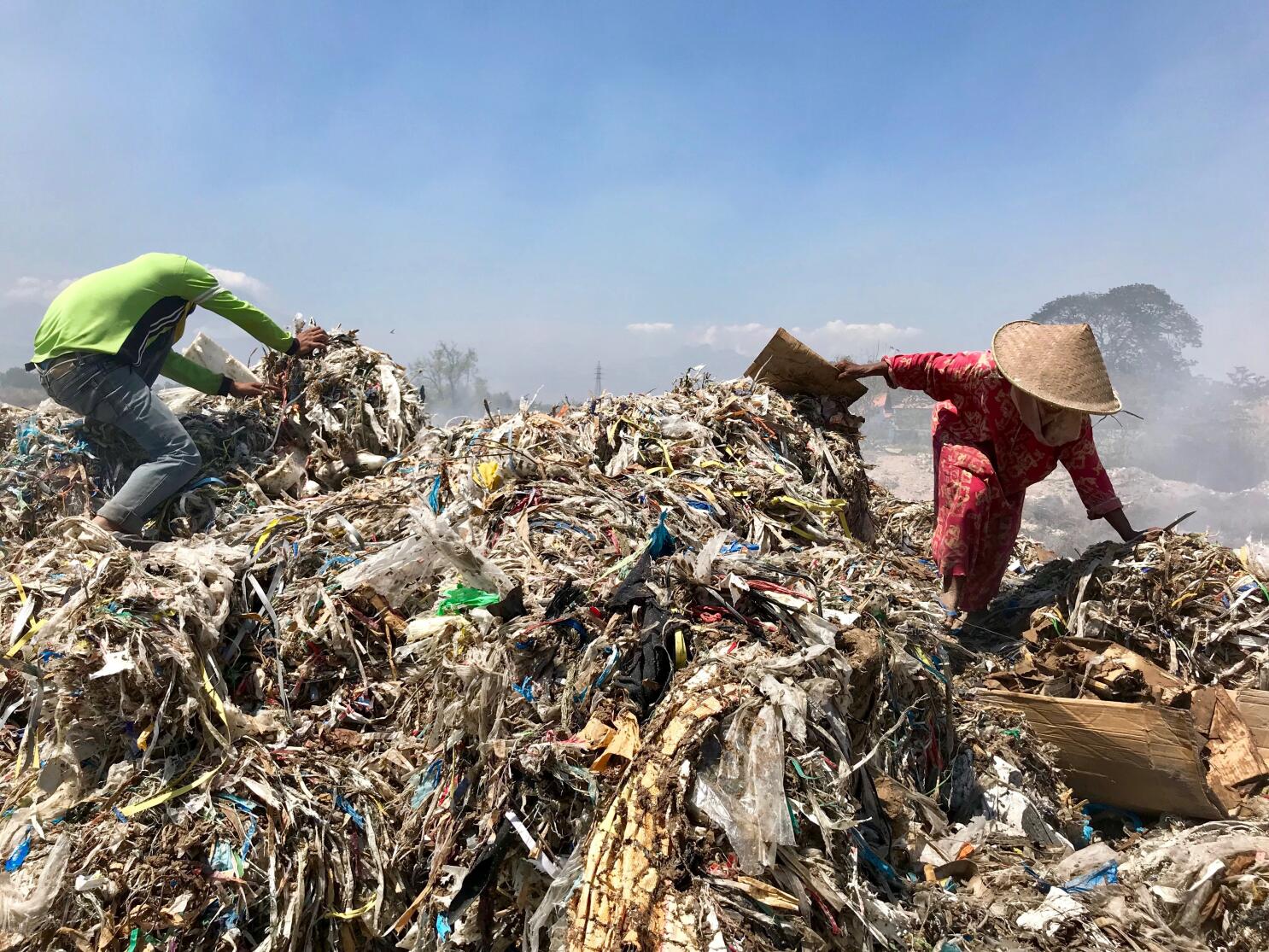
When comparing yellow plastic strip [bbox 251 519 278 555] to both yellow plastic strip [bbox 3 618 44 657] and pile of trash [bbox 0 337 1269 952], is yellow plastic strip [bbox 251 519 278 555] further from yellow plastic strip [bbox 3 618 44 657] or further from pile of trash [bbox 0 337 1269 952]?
yellow plastic strip [bbox 3 618 44 657]

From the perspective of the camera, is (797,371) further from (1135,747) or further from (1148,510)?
(1148,510)

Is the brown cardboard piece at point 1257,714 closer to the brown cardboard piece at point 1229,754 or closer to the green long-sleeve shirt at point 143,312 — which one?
the brown cardboard piece at point 1229,754

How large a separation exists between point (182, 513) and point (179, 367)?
2.94 feet

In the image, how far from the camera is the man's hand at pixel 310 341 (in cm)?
402

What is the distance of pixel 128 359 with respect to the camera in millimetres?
3410

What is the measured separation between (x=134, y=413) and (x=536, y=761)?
2.90 m

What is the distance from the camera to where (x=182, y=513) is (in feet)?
11.2

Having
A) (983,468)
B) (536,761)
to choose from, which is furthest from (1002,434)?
(536,761)

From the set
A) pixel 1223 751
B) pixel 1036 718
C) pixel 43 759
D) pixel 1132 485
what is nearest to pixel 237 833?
pixel 43 759

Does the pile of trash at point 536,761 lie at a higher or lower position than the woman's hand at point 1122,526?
lower

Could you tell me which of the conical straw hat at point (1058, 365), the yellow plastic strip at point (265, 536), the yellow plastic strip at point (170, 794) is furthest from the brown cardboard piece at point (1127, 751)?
the yellow plastic strip at point (265, 536)

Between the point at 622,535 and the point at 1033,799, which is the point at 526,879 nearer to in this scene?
the point at 622,535

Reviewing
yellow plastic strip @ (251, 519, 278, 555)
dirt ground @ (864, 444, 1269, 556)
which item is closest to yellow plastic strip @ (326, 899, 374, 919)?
yellow plastic strip @ (251, 519, 278, 555)

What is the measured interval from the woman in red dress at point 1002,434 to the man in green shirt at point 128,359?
12.1 feet
